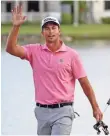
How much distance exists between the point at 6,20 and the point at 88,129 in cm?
4074

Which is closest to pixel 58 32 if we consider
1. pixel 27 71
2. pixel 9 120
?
pixel 9 120

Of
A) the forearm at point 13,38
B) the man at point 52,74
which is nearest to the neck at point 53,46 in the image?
the man at point 52,74

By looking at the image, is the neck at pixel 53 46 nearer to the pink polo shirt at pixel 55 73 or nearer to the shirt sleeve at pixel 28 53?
the pink polo shirt at pixel 55 73

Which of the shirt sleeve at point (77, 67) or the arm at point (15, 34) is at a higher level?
the arm at point (15, 34)

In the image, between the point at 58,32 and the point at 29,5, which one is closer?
the point at 58,32

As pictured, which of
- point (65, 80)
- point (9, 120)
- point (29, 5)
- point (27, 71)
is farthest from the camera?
point (29, 5)

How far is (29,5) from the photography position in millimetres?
54625

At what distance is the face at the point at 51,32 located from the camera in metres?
4.74

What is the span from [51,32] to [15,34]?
1.02 ft

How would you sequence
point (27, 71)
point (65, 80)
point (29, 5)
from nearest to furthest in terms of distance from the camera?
point (65, 80), point (27, 71), point (29, 5)

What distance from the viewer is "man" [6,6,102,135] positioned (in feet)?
15.3

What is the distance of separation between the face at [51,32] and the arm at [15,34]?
0.22 m

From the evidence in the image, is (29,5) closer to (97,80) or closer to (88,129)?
(97,80)

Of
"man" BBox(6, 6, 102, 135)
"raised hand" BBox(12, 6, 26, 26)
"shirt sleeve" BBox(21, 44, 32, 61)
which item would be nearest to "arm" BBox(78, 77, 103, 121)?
"man" BBox(6, 6, 102, 135)
